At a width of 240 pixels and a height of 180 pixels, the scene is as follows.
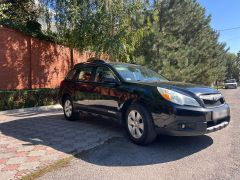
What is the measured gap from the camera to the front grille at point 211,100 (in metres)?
5.19

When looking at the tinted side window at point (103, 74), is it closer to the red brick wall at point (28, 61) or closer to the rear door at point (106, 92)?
the rear door at point (106, 92)

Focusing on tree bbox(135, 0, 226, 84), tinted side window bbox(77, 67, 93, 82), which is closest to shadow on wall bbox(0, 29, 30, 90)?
tinted side window bbox(77, 67, 93, 82)

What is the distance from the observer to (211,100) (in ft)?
17.5

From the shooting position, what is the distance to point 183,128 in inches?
194

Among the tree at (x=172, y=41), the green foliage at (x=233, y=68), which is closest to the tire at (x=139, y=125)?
the tree at (x=172, y=41)

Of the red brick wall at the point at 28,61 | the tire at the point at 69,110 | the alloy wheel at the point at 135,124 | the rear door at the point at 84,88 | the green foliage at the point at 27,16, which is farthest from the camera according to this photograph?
the green foliage at the point at 27,16

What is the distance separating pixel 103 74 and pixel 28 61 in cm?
747

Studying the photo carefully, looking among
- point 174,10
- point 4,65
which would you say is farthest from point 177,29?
point 4,65

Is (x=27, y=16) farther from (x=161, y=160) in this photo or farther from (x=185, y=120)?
(x=161, y=160)

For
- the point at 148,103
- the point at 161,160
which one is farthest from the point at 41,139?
the point at 161,160

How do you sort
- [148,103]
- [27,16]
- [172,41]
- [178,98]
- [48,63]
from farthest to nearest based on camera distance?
1. [172,41]
2. [27,16]
3. [48,63]
4. [148,103]
5. [178,98]

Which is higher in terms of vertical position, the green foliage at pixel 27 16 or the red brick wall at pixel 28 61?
the green foliage at pixel 27 16

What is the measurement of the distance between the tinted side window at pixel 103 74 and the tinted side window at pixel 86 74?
0.29 m

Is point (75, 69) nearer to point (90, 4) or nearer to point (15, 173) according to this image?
point (15, 173)
